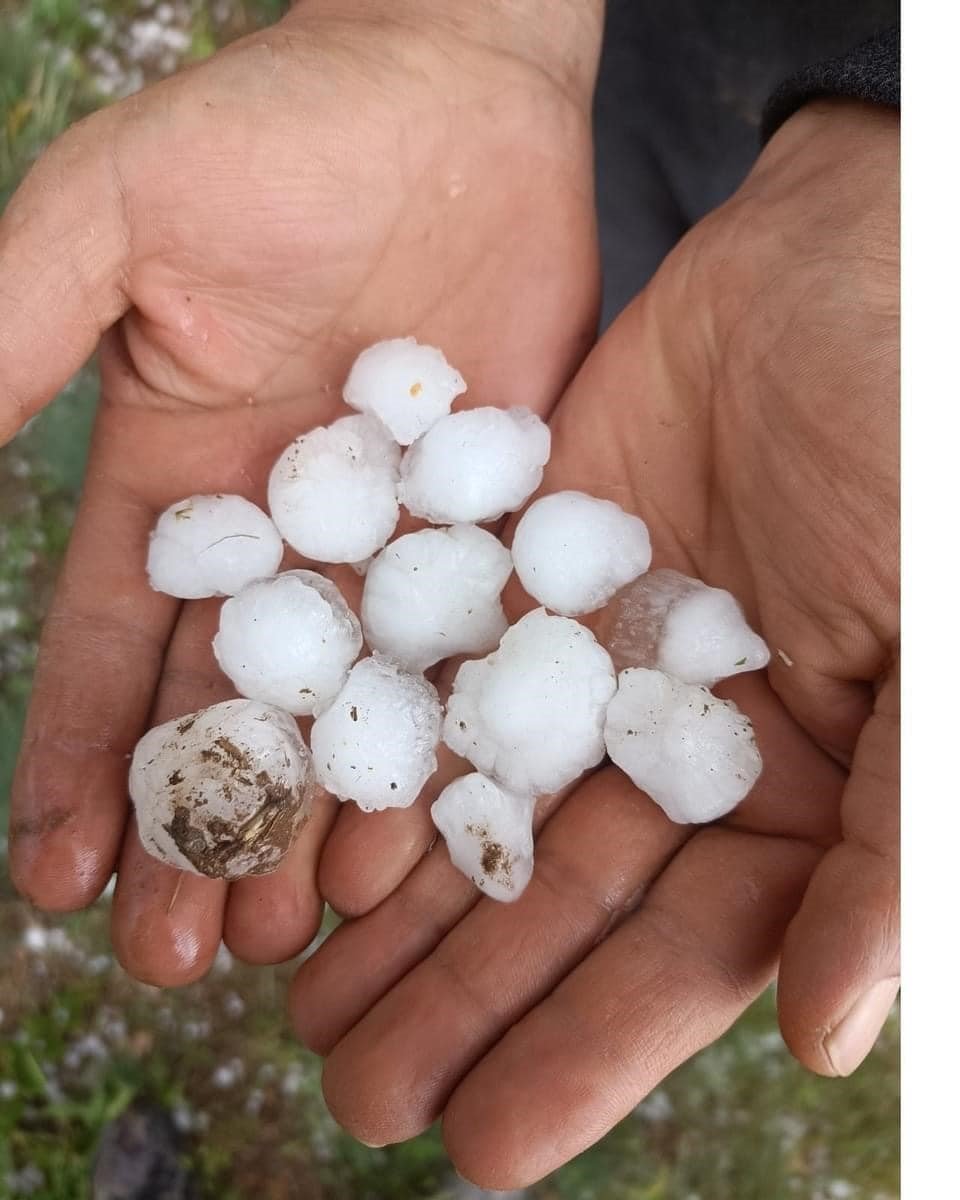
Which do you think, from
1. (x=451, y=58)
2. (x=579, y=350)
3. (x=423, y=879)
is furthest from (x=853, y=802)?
(x=451, y=58)

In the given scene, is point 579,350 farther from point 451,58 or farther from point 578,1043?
point 578,1043

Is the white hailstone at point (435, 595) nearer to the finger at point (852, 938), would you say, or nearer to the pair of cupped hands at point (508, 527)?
the pair of cupped hands at point (508, 527)

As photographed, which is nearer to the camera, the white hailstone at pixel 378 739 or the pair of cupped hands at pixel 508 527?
the pair of cupped hands at pixel 508 527

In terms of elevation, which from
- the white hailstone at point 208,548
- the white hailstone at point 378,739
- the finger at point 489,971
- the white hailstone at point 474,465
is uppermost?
the white hailstone at point 474,465

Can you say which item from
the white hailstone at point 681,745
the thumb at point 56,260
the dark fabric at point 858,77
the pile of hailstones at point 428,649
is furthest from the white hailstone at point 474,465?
the dark fabric at point 858,77

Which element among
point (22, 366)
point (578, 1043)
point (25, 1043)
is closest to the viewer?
point (578, 1043)
